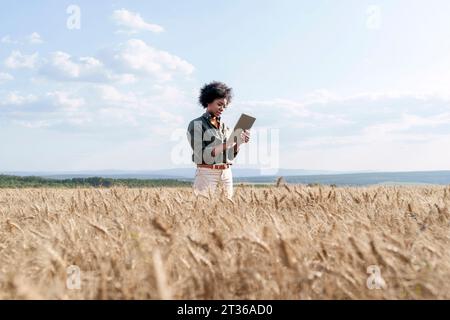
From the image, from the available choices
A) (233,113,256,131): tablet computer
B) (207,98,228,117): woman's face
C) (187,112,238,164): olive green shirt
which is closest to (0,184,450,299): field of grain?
(233,113,256,131): tablet computer

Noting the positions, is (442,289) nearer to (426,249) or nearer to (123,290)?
(426,249)

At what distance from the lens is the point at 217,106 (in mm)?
5703

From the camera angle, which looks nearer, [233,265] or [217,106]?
[233,265]

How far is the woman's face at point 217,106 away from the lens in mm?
5707

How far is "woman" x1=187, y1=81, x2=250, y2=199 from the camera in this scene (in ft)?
18.3

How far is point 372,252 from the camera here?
1.93 meters

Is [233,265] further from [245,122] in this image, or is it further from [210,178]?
[210,178]

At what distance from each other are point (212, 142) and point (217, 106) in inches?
16.4

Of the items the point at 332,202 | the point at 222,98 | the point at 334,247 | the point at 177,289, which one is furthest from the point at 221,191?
the point at 177,289

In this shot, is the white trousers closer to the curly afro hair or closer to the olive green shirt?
the olive green shirt

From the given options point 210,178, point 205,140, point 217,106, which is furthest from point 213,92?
point 210,178

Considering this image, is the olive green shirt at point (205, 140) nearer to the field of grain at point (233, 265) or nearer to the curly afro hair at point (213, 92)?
the curly afro hair at point (213, 92)

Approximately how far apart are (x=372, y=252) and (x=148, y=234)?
124 cm

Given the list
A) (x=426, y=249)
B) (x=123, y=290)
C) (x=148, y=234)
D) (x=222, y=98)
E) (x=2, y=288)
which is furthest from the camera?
(x=222, y=98)
